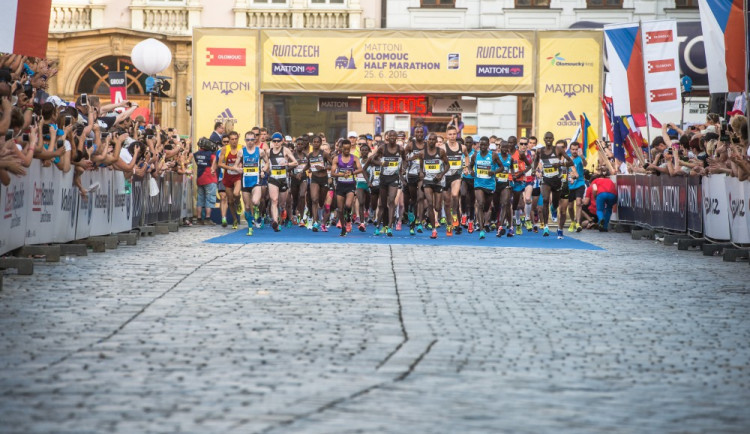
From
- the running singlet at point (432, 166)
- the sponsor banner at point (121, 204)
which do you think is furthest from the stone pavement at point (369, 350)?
the running singlet at point (432, 166)

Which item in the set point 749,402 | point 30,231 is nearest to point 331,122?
point 30,231

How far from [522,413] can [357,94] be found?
2667 cm

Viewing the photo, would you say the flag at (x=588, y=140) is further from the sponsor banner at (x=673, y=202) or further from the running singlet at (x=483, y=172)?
the sponsor banner at (x=673, y=202)

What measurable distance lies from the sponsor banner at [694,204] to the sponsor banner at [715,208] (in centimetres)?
28

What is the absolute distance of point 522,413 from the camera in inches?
253

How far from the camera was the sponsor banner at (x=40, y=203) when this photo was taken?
15188 mm

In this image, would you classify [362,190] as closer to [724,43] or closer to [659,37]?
[659,37]

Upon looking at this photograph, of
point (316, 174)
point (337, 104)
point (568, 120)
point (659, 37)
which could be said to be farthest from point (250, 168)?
point (568, 120)

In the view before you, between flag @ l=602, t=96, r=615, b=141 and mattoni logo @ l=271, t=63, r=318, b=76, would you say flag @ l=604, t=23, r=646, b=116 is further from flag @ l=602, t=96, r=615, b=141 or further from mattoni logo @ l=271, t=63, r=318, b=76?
mattoni logo @ l=271, t=63, r=318, b=76

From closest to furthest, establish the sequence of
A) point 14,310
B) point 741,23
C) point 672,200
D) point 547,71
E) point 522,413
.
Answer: point 522,413, point 14,310, point 741,23, point 672,200, point 547,71

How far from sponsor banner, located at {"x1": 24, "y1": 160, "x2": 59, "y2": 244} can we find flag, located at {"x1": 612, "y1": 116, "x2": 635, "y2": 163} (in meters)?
16.7

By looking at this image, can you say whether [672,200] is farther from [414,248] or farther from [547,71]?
[547,71]

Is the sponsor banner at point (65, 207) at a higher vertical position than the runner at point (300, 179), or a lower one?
lower

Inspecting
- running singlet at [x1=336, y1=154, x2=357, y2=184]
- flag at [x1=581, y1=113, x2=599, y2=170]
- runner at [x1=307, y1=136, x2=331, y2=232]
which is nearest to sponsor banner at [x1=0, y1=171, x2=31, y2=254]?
runner at [x1=307, y1=136, x2=331, y2=232]
